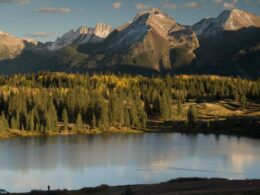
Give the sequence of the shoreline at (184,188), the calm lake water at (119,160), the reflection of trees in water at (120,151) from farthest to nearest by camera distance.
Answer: the reflection of trees in water at (120,151) < the calm lake water at (119,160) < the shoreline at (184,188)

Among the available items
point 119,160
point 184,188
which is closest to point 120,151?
point 119,160

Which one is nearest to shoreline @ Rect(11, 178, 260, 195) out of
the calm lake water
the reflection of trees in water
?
the calm lake water

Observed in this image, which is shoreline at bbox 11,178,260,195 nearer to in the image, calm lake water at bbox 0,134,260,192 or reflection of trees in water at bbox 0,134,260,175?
calm lake water at bbox 0,134,260,192

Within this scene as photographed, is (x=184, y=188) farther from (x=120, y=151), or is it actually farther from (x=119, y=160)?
(x=120, y=151)

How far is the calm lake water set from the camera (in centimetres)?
10431

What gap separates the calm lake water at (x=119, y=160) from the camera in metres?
104

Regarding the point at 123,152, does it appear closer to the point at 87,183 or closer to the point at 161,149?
the point at 161,149

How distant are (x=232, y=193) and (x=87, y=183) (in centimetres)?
3897

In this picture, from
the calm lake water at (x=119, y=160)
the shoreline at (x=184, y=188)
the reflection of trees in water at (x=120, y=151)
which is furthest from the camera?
the reflection of trees in water at (x=120, y=151)

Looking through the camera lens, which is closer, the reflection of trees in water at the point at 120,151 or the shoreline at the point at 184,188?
the shoreline at the point at 184,188

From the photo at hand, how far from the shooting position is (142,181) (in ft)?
324

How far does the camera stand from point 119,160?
13338cm

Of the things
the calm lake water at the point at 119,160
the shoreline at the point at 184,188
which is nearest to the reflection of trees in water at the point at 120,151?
the calm lake water at the point at 119,160

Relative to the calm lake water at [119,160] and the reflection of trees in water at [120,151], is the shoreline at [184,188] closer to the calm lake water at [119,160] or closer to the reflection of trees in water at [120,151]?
the calm lake water at [119,160]
